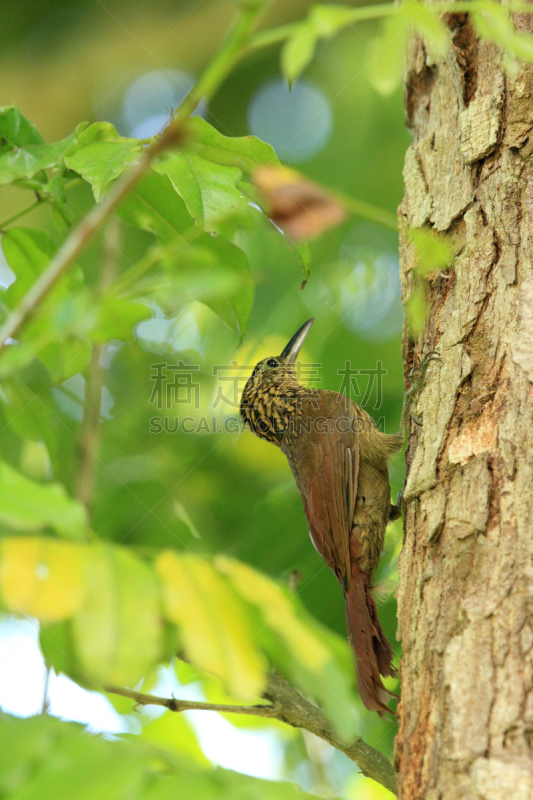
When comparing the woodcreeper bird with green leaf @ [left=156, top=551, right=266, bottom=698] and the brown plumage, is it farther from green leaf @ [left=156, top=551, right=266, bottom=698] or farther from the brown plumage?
green leaf @ [left=156, top=551, right=266, bottom=698]

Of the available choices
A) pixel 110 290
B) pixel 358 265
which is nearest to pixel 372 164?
pixel 358 265

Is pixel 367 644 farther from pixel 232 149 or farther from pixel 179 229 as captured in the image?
pixel 232 149

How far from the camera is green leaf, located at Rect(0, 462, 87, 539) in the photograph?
2.38 feet

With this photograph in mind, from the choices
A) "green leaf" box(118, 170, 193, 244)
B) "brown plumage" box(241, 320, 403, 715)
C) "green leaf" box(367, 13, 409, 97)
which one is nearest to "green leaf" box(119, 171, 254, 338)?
"green leaf" box(118, 170, 193, 244)

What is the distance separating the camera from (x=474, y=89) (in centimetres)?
187

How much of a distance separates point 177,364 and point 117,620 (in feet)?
8.06

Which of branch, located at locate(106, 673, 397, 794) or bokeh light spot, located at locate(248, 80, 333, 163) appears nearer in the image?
branch, located at locate(106, 673, 397, 794)

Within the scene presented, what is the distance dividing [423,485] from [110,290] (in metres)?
1.00

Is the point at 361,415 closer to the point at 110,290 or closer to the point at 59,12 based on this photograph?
the point at 110,290

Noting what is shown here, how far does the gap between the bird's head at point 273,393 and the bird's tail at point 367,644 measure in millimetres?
960

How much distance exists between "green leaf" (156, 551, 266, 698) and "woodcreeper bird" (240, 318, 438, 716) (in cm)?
119

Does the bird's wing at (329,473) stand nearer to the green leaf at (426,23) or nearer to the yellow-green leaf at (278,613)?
the yellow-green leaf at (278,613)

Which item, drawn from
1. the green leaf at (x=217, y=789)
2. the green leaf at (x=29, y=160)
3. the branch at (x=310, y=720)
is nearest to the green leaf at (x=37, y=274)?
the green leaf at (x=29, y=160)

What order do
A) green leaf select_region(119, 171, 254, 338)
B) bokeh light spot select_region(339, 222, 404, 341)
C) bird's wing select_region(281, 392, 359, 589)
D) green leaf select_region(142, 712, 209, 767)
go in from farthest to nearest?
bokeh light spot select_region(339, 222, 404, 341)
bird's wing select_region(281, 392, 359, 589)
green leaf select_region(142, 712, 209, 767)
green leaf select_region(119, 171, 254, 338)
